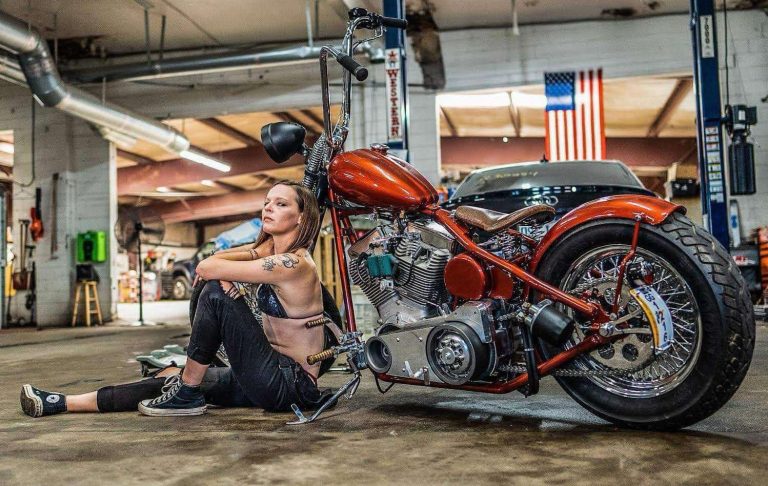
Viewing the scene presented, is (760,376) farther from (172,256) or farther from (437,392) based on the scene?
(172,256)

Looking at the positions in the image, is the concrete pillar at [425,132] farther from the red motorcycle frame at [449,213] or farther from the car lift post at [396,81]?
the red motorcycle frame at [449,213]

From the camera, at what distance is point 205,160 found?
14.3 metres

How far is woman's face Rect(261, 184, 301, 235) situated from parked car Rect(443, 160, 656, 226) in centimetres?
202

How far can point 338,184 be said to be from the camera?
259cm

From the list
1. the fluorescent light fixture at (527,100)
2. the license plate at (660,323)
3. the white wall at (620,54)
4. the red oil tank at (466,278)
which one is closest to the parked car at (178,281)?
the fluorescent light fixture at (527,100)

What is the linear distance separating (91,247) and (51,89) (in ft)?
10.4

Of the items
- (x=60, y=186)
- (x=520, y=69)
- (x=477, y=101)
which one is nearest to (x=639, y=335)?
(x=520, y=69)

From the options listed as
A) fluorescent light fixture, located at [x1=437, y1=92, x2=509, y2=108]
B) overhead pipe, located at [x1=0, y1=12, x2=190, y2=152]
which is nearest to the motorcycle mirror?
overhead pipe, located at [x1=0, y1=12, x2=190, y2=152]

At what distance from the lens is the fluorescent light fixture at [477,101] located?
35.2 ft

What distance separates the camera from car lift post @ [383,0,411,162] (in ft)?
24.2

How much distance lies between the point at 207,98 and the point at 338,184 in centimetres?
886

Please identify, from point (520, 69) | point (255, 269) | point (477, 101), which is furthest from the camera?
point (477, 101)

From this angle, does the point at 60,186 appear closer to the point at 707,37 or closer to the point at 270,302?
the point at 707,37

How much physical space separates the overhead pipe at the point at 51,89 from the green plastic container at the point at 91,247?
182 centimetres
